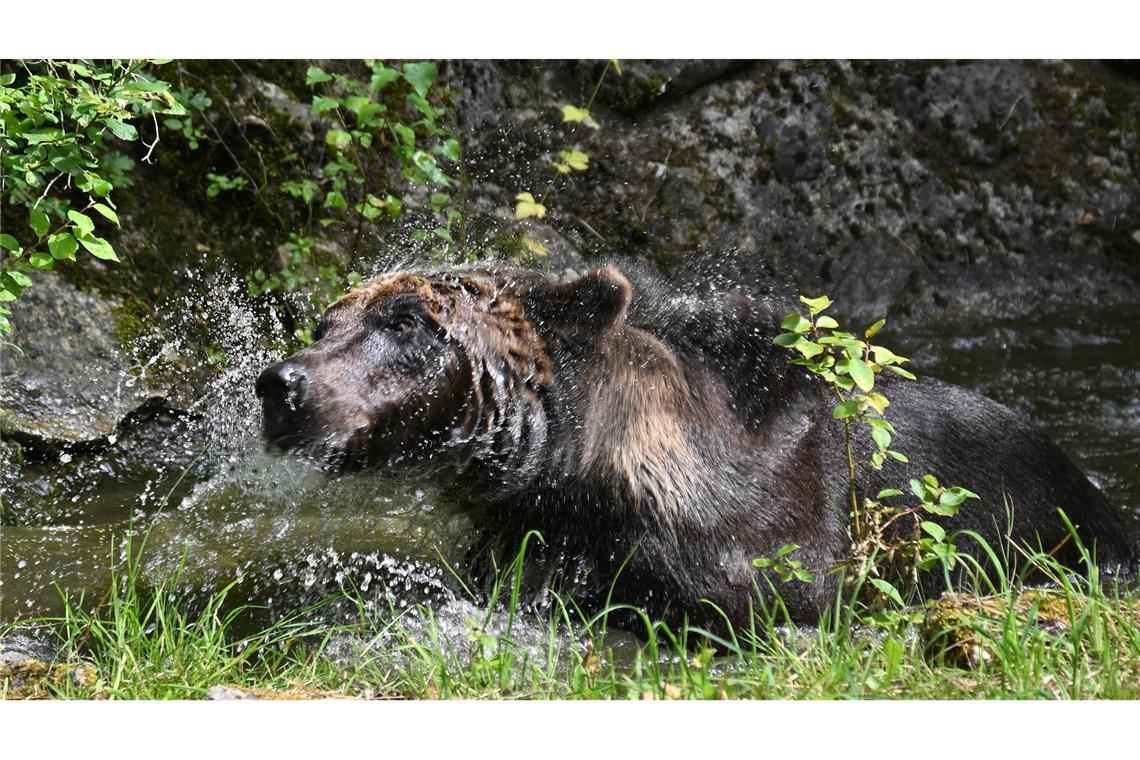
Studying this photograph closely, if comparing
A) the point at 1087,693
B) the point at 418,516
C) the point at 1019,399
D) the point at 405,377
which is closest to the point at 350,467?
the point at 405,377

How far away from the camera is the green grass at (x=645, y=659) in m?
3.15

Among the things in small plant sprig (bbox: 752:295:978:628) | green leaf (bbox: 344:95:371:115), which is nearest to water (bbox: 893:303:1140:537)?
small plant sprig (bbox: 752:295:978:628)

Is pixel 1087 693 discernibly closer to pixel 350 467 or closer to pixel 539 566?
pixel 539 566

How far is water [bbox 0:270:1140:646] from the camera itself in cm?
473

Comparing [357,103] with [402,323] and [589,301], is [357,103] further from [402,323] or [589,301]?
[589,301]

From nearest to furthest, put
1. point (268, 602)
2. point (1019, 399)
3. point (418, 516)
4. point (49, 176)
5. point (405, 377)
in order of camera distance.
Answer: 1. point (405, 377)
2. point (268, 602)
3. point (418, 516)
4. point (49, 176)
5. point (1019, 399)

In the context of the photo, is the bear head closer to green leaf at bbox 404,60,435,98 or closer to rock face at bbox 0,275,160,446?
green leaf at bbox 404,60,435,98

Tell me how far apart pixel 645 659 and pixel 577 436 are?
35.3 inches

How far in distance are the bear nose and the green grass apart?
83 cm

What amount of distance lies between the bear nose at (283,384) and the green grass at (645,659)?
32.5 inches

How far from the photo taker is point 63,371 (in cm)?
611

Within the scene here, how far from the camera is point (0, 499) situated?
5.52m

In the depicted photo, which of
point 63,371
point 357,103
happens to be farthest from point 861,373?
point 63,371

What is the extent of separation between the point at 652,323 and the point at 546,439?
2.78ft
